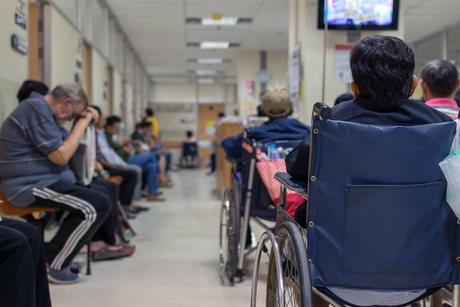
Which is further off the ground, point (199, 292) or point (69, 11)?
point (69, 11)

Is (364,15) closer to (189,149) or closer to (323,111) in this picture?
(323,111)

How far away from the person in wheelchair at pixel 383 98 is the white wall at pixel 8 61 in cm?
276

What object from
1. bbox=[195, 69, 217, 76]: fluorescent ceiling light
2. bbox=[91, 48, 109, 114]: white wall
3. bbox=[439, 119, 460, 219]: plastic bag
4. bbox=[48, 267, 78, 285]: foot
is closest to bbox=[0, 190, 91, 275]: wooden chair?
bbox=[48, 267, 78, 285]: foot

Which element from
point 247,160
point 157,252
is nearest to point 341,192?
point 247,160

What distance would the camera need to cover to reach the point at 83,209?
3.25 meters

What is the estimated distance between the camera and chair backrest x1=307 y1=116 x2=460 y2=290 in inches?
62.8

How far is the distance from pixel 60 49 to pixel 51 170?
2531mm

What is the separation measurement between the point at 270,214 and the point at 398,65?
66.9 inches

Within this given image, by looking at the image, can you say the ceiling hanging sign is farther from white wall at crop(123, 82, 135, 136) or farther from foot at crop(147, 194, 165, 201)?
white wall at crop(123, 82, 135, 136)

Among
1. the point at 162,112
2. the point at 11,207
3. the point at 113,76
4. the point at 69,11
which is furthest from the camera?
the point at 162,112

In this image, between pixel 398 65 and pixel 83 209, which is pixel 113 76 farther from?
pixel 398 65

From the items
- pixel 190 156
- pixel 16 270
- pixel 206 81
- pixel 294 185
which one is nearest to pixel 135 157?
pixel 16 270

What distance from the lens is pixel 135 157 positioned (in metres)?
7.30

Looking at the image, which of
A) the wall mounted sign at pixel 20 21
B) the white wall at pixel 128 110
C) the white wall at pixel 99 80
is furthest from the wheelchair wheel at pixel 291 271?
the white wall at pixel 128 110
